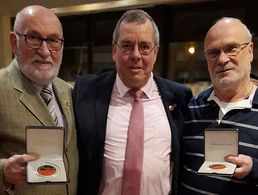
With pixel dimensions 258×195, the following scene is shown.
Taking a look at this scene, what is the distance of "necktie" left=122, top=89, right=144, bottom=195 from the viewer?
156 cm

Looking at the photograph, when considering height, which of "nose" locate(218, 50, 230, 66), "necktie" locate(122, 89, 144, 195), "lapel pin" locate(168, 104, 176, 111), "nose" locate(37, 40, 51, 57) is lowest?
"necktie" locate(122, 89, 144, 195)

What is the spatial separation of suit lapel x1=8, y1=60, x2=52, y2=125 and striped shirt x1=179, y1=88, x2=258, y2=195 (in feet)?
2.03

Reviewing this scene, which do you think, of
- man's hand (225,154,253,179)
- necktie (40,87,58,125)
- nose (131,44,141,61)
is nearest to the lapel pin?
nose (131,44,141,61)

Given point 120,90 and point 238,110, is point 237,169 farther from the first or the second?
point 120,90

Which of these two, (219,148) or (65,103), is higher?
(65,103)

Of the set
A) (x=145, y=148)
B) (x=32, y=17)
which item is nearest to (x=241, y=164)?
(x=145, y=148)

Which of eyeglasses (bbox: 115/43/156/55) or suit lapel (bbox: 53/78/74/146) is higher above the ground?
eyeglasses (bbox: 115/43/156/55)

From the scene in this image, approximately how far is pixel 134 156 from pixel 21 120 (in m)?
0.48

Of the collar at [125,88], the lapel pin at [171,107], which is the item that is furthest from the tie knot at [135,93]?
the lapel pin at [171,107]

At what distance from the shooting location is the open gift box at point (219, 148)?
136 centimetres

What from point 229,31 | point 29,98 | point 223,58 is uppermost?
point 229,31

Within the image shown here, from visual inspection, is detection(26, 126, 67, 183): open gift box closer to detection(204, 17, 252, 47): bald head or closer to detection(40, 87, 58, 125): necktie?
detection(40, 87, 58, 125): necktie

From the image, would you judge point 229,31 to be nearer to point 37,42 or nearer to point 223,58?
point 223,58

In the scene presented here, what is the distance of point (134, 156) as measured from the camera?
1572 mm
